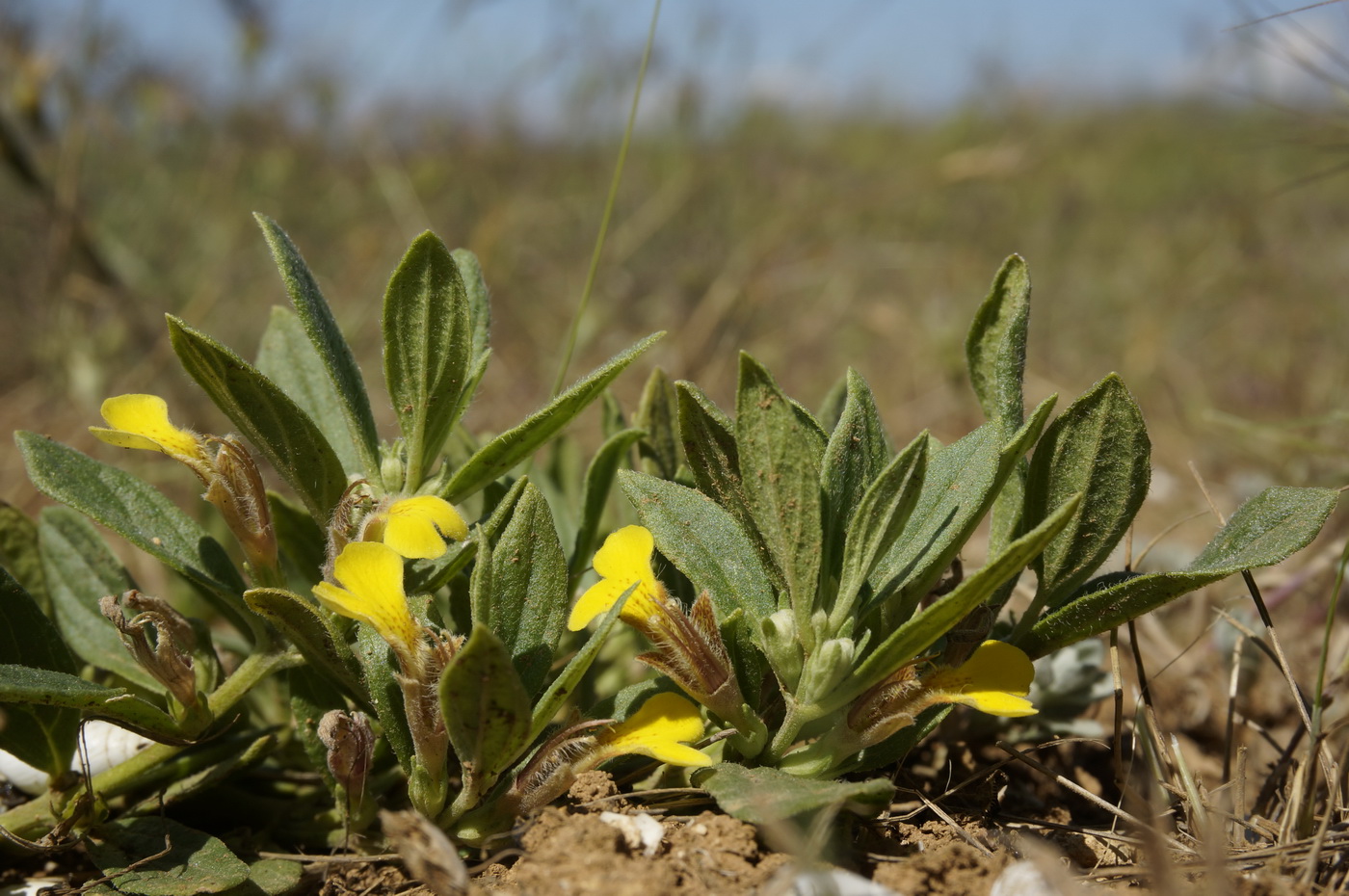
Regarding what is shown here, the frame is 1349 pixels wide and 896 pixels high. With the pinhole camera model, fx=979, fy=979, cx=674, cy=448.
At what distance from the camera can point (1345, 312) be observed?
165 inches

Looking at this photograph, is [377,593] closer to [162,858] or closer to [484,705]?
[484,705]

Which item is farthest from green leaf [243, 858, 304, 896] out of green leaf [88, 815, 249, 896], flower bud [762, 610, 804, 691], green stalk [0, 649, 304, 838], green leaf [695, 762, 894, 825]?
flower bud [762, 610, 804, 691]

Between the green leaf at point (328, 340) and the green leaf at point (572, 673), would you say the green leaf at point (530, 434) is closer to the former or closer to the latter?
the green leaf at point (328, 340)

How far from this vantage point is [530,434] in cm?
120

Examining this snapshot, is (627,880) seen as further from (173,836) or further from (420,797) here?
(173,836)

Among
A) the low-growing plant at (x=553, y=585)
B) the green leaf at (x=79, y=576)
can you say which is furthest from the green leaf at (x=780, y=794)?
the green leaf at (x=79, y=576)

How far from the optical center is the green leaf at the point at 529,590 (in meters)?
1.15

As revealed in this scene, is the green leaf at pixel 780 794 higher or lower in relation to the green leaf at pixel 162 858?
higher

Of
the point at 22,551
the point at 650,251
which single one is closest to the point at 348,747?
the point at 22,551

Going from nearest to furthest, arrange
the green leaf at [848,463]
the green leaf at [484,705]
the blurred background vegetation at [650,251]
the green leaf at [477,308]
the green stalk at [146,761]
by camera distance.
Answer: the green leaf at [484,705] < the green leaf at [848,463] < the green stalk at [146,761] < the green leaf at [477,308] < the blurred background vegetation at [650,251]

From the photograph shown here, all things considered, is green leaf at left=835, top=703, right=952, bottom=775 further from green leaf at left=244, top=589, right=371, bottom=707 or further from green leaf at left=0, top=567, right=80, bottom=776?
green leaf at left=0, top=567, right=80, bottom=776

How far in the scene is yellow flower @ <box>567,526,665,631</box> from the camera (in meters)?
1.10

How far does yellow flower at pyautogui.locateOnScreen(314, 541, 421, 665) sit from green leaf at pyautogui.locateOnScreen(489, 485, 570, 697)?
122 mm

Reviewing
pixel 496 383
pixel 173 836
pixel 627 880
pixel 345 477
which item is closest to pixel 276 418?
pixel 345 477
